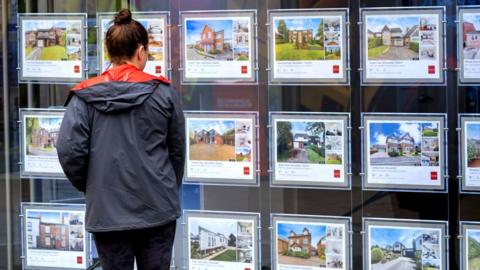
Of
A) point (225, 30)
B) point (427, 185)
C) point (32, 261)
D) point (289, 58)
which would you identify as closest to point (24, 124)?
point (32, 261)

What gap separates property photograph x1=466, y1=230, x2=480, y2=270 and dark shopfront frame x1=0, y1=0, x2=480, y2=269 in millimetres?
79

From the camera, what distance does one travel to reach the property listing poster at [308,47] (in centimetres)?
433

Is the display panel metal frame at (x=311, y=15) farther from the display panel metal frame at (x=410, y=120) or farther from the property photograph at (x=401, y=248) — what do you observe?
the property photograph at (x=401, y=248)

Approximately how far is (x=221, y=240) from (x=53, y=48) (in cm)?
181

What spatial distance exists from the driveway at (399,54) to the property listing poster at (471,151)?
530 mm

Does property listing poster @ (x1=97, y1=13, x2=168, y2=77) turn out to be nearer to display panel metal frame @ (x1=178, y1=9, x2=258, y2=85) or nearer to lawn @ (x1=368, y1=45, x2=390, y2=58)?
display panel metal frame @ (x1=178, y1=9, x2=258, y2=85)

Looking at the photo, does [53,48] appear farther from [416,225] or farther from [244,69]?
[416,225]

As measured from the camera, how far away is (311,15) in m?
4.37

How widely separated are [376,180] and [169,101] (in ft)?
5.64

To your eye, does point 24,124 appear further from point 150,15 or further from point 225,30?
point 225,30

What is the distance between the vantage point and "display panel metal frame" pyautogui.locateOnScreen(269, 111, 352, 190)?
4.36 m

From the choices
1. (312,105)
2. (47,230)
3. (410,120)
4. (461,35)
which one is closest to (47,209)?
(47,230)

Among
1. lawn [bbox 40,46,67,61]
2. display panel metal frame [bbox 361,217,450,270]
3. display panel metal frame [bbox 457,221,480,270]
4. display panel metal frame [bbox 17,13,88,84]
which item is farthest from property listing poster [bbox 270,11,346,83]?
lawn [bbox 40,46,67,61]

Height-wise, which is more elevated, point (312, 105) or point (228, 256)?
point (312, 105)
